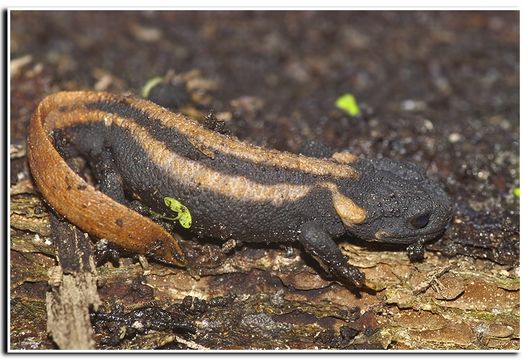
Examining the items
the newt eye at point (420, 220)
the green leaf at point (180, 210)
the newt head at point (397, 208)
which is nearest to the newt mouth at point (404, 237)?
the newt head at point (397, 208)

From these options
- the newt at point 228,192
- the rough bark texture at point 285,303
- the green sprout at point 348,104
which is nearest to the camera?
the newt at point 228,192

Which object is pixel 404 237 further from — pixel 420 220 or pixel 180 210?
pixel 180 210

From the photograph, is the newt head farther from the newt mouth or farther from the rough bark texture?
the rough bark texture

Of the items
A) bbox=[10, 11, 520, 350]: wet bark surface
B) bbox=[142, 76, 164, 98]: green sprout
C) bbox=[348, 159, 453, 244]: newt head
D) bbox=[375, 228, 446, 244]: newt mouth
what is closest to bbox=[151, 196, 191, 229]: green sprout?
bbox=[10, 11, 520, 350]: wet bark surface

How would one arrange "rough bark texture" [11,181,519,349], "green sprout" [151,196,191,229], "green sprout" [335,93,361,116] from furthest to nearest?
Result: "green sprout" [335,93,361,116] < "rough bark texture" [11,181,519,349] < "green sprout" [151,196,191,229]

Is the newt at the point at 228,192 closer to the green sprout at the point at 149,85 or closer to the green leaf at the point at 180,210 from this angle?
the green leaf at the point at 180,210

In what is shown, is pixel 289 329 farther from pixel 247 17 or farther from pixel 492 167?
pixel 247 17

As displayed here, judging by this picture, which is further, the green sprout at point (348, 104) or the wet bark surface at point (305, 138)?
the green sprout at point (348, 104)
